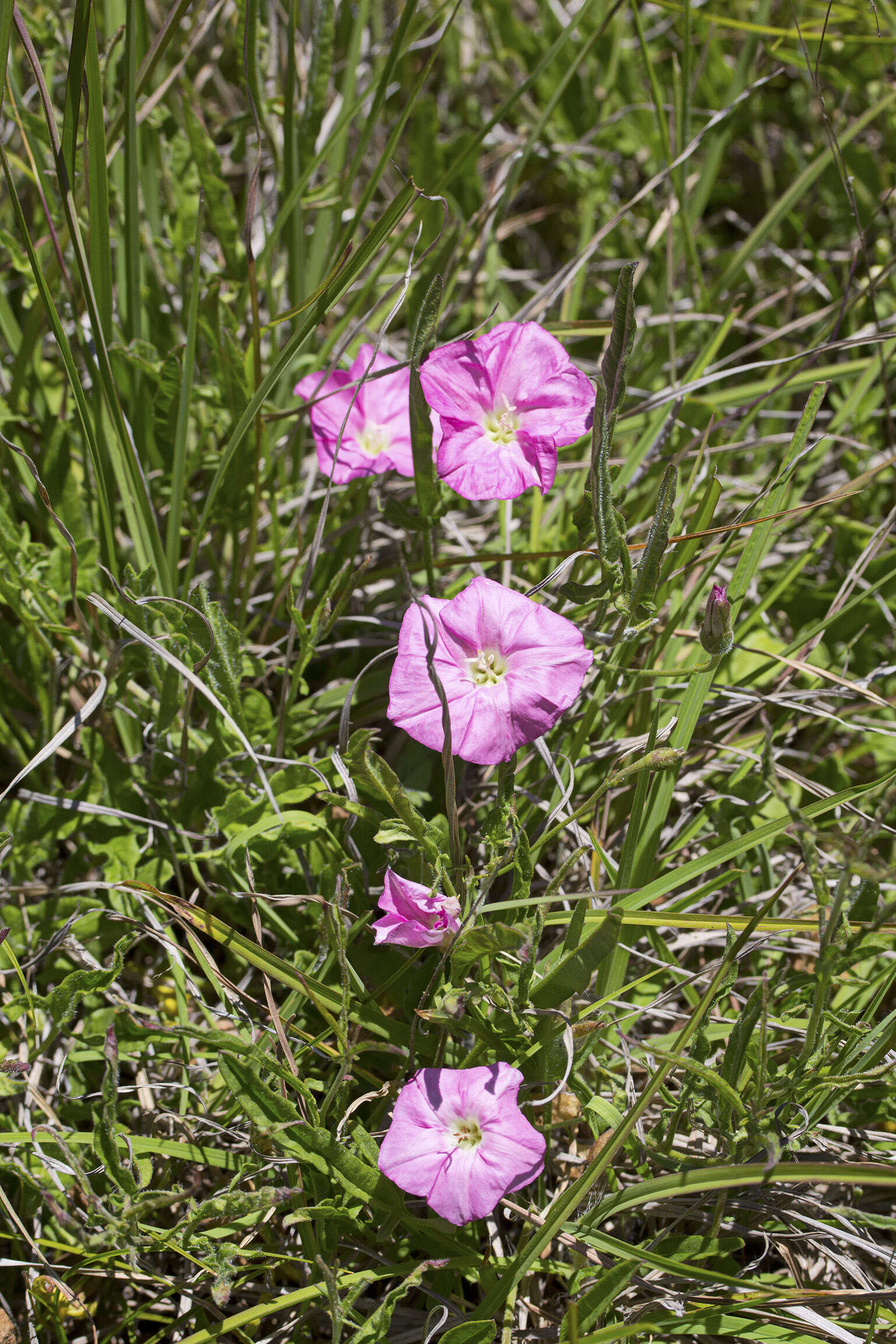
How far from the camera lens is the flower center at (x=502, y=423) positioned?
6.11ft

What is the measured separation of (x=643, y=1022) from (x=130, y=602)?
52.0 inches

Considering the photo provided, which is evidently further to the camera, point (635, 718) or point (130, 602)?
point (635, 718)

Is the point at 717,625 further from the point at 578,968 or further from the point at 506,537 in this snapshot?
the point at 506,537

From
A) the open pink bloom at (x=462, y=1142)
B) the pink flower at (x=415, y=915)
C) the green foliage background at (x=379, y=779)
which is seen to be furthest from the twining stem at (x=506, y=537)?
the open pink bloom at (x=462, y=1142)

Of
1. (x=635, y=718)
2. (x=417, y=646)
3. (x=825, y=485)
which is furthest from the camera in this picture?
(x=825, y=485)

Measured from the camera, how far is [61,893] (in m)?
1.95

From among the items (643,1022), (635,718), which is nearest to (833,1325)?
(643,1022)

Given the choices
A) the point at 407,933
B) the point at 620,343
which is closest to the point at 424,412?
the point at 620,343

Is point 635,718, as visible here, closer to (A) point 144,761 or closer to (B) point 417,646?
(B) point 417,646

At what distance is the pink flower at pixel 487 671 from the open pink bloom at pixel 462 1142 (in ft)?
1.65

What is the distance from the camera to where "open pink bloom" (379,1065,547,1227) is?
1.41 meters

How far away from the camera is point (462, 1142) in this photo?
1.50m

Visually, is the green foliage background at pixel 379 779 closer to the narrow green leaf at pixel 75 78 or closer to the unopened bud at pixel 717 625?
the narrow green leaf at pixel 75 78

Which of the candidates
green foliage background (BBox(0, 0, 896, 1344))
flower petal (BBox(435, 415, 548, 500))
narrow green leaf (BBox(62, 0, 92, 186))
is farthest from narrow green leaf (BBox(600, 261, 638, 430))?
narrow green leaf (BBox(62, 0, 92, 186))
